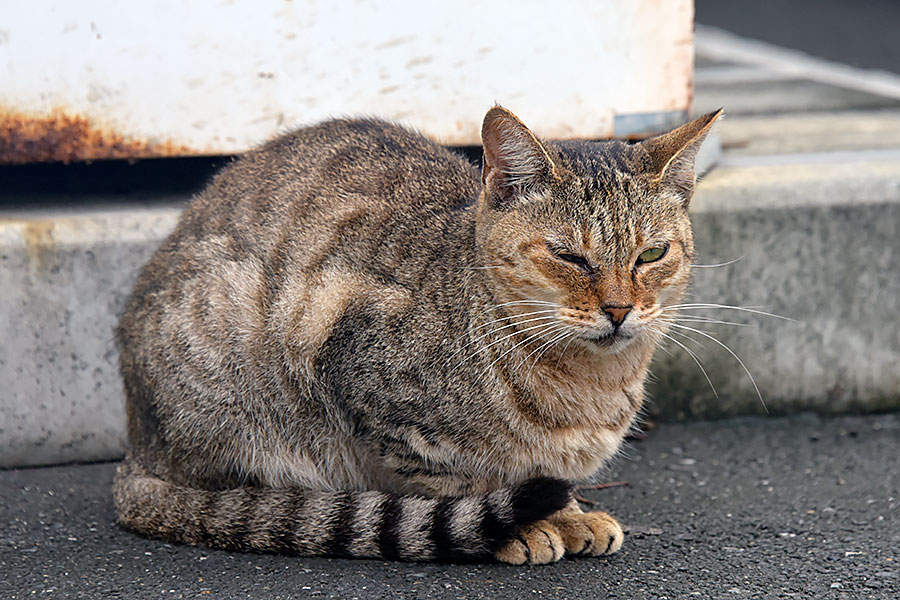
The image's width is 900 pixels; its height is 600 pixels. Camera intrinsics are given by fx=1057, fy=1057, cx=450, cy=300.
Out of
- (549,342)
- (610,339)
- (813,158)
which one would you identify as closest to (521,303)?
(549,342)

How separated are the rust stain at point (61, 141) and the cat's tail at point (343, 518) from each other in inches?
46.1

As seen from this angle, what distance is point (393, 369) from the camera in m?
2.65

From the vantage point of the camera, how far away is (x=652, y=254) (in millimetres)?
2568

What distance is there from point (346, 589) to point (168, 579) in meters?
0.44

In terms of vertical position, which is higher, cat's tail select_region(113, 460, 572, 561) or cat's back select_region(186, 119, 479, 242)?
cat's back select_region(186, 119, 479, 242)

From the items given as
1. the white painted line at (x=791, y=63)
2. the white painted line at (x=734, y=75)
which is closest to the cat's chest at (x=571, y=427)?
the white painted line at (x=791, y=63)

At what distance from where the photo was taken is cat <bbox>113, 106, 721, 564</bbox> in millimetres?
2543

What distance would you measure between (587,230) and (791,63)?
6.15 metres

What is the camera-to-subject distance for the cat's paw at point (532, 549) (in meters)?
2.61

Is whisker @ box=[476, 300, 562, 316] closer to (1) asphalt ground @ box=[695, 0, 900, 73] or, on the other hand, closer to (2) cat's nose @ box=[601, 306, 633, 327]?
(2) cat's nose @ box=[601, 306, 633, 327]

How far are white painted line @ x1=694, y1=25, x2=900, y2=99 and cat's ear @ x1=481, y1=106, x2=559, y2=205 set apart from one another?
168 inches

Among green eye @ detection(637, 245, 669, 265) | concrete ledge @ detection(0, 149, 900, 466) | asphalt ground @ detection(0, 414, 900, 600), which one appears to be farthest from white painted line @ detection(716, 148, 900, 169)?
green eye @ detection(637, 245, 669, 265)

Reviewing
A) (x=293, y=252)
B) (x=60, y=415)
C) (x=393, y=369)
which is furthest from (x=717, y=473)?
(x=60, y=415)

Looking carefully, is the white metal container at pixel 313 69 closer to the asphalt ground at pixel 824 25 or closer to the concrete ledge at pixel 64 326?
the concrete ledge at pixel 64 326
